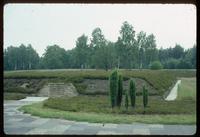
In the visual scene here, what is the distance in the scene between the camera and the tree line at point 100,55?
120 ft

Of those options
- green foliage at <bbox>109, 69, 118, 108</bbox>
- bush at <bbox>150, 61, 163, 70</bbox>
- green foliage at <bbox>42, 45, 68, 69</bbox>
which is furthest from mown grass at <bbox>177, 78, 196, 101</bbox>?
green foliage at <bbox>42, 45, 68, 69</bbox>

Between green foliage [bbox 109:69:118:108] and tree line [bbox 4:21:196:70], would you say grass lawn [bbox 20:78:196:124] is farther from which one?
tree line [bbox 4:21:196:70]

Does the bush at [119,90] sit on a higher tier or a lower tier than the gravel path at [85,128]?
higher

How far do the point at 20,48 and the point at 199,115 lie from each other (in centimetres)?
4017

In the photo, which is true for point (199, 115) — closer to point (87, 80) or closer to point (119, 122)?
point (119, 122)

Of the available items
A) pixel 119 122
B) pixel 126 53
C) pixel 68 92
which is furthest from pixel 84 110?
pixel 126 53

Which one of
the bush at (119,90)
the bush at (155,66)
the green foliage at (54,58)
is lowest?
the bush at (119,90)

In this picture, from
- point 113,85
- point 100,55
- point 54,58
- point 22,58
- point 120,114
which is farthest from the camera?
point 22,58

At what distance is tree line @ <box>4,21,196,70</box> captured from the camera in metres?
36.6

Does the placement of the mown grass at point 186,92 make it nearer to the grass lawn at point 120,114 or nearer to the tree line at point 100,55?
the grass lawn at point 120,114

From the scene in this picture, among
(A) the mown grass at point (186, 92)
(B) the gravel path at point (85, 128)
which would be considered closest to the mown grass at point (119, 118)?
(B) the gravel path at point (85, 128)

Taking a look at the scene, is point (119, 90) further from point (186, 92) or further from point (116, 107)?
point (186, 92)

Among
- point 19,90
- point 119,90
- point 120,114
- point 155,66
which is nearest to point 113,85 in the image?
point 119,90

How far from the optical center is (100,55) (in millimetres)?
36531
